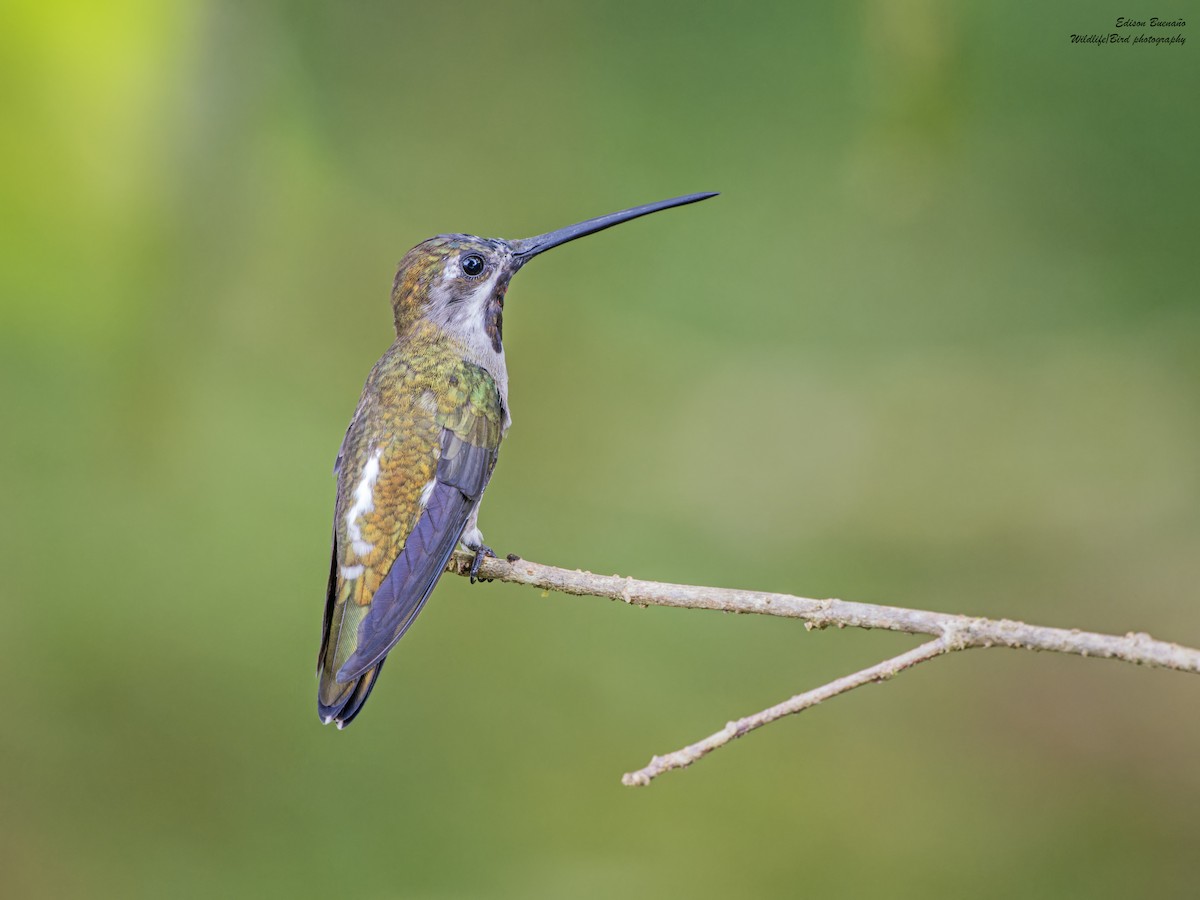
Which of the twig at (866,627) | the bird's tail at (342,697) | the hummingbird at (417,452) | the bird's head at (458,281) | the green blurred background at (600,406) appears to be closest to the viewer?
the twig at (866,627)

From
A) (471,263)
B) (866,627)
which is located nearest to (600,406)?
(471,263)

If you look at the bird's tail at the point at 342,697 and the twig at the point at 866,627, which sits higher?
the twig at the point at 866,627

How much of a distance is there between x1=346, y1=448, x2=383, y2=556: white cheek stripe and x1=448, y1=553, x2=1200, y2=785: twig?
657 mm

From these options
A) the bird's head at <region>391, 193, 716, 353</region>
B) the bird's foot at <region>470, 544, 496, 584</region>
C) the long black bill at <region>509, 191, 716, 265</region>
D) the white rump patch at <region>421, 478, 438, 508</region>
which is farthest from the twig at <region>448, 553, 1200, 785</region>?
the bird's head at <region>391, 193, 716, 353</region>

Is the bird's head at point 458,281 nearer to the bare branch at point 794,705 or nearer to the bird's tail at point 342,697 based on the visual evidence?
the bird's tail at point 342,697

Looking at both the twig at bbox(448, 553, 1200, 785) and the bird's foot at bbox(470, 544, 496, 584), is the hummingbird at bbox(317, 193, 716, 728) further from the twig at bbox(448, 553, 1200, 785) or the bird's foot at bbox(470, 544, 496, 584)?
the twig at bbox(448, 553, 1200, 785)

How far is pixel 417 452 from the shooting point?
2.80m

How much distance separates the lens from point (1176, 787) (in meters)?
5.09

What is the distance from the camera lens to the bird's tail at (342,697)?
7.81ft

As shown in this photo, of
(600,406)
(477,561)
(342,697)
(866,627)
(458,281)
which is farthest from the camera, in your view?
(600,406)

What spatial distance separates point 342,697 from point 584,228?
4.73 ft

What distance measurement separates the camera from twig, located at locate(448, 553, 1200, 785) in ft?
5.46

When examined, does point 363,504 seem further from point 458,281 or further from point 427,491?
point 458,281

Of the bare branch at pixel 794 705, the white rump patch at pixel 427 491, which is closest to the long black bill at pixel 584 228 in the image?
the white rump patch at pixel 427 491
